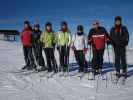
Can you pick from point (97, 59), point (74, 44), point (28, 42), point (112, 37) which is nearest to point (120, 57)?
point (112, 37)

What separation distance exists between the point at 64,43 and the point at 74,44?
0.44m

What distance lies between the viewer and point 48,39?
45.9 ft

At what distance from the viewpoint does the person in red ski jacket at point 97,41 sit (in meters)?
13.0

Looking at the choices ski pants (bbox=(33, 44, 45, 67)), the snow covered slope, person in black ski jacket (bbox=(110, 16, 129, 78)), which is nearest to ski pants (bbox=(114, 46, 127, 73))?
person in black ski jacket (bbox=(110, 16, 129, 78))

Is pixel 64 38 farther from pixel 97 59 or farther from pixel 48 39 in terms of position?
pixel 97 59

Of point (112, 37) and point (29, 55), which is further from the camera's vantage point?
point (29, 55)

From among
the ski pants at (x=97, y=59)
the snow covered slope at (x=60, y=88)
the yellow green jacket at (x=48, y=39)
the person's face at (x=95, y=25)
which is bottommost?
the snow covered slope at (x=60, y=88)

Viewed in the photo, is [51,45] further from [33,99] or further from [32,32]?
[33,99]

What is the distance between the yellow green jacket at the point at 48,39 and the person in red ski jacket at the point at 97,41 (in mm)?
1772

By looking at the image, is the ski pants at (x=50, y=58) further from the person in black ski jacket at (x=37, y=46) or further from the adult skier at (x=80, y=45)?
the adult skier at (x=80, y=45)

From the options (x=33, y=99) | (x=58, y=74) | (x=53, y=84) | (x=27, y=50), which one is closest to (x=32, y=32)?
(x=27, y=50)

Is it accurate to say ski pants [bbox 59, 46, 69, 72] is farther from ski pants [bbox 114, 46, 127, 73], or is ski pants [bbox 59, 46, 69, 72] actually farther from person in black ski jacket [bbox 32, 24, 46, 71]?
ski pants [bbox 114, 46, 127, 73]

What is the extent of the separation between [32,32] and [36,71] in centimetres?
184

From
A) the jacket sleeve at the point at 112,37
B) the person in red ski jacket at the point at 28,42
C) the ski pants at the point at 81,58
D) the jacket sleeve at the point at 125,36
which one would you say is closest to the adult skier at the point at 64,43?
the ski pants at the point at 81,58
